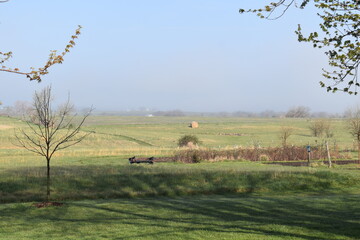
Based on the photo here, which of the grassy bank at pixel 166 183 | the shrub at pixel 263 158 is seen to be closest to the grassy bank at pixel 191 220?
the grassy bank at pixel 166 183

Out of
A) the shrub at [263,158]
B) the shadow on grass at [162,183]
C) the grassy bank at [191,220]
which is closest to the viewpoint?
the grassy bank at [191,220]

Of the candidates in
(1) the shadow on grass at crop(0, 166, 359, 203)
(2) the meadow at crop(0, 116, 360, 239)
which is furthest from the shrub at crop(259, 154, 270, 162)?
(1) the shadow on grass at crop(0, 166, 359, 203)

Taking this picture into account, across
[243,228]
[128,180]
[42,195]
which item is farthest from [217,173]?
[243,228]

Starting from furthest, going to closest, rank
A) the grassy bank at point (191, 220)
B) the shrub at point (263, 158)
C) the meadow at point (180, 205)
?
the shrub at point (263, 158)
the meadow at point (180, 205)
the grassy bank at point (191, 220)

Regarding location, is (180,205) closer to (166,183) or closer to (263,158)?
(166,183)

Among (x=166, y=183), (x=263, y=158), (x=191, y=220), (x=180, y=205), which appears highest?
(x=191, y=220)

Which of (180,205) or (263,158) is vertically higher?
(180,205)

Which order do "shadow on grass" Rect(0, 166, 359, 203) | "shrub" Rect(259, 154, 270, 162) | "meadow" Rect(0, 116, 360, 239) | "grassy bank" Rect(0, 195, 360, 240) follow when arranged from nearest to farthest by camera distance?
1. "grassy bank" Rect(0, 195, 360, 240)
2. "meadow" Rect(0, 116, 360, 239)
3. "shadow on grass" Rect(0, 166, 359, 203)
4. "shrub" Rect(259, 154, 270, 162)

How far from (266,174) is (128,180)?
Answer: 27.6ft

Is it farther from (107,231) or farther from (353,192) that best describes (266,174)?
(107,231)

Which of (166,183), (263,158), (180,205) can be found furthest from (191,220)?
(263,158)

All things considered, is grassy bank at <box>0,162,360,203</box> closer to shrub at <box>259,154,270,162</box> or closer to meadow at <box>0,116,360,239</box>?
meadow at <box>0,116,360,239</box>

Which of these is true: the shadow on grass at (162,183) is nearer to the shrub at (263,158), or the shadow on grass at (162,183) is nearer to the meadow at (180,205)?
the meadow at (180,205)

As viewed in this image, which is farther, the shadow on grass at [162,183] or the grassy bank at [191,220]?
the shadow on grass at [162,183]
